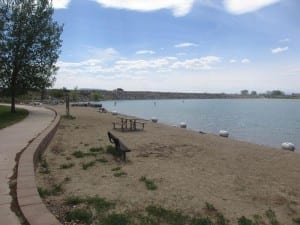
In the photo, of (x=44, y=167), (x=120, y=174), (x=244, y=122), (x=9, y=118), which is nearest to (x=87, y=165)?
(x=44, y=167)

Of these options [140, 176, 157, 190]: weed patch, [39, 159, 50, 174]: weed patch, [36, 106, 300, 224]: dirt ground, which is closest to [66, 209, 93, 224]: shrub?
[36, 106, 300, 224]: dirt ground

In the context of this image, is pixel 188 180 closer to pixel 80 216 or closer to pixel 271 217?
pixel 271 217

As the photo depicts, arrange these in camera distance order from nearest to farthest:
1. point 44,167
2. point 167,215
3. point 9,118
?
point 167,215 → point 44,167 → point 9,118

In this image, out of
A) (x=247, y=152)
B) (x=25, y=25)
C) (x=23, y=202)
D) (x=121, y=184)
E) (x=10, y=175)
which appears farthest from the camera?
(x=25, y=25)

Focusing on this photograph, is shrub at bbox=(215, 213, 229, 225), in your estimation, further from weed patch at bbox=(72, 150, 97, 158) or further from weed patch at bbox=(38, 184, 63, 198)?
weed patch at bbox=(72, 150, 97, 158)

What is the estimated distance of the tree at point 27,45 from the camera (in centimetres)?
2462

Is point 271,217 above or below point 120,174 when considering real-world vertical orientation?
below

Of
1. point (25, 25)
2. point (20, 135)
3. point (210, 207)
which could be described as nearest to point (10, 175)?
point (210, 207)

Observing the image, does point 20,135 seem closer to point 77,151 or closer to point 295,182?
point 77,151

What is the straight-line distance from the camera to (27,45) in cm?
2509

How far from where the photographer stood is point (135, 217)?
5336 mm

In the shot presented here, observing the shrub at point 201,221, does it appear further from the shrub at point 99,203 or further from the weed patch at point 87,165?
the weed patch at point 87,165

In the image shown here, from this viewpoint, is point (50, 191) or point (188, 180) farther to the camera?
point (188, 180)

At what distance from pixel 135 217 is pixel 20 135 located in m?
8.52
